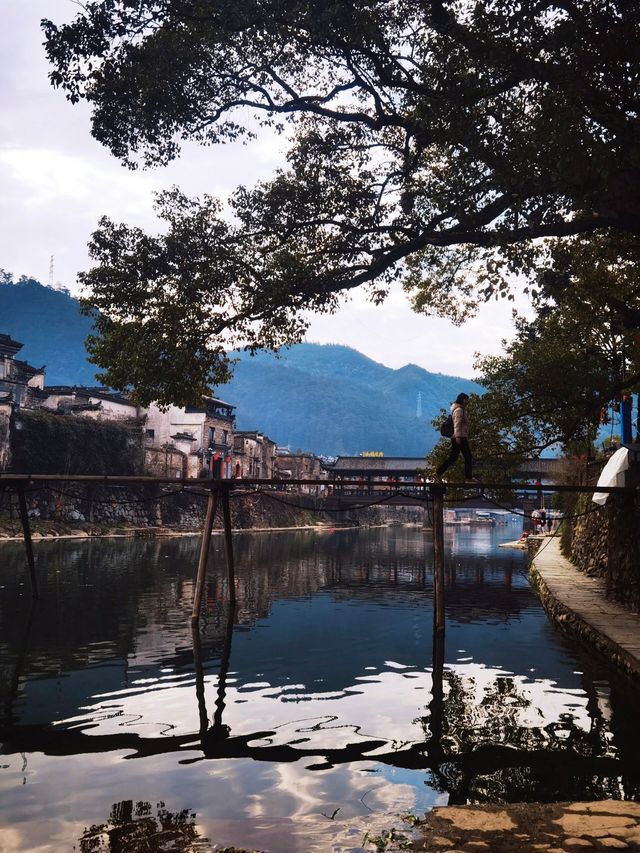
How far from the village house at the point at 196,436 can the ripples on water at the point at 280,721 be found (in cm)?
5322

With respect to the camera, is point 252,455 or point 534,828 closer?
point 534,828

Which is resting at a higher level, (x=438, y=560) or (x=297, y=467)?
(x=297, y=467)

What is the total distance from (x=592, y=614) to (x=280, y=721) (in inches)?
334

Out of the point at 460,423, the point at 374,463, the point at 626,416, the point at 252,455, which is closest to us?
the point at 460,423

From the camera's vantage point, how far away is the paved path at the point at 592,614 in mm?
12350

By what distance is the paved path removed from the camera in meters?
12.4

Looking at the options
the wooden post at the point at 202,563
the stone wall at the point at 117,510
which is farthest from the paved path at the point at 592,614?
the stone wall at the point at 117,510

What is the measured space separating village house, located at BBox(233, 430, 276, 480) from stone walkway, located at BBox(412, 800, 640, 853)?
246 feet

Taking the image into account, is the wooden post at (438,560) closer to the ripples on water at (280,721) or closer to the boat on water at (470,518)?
the ripples on water at (280,721)

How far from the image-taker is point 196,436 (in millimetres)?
77188

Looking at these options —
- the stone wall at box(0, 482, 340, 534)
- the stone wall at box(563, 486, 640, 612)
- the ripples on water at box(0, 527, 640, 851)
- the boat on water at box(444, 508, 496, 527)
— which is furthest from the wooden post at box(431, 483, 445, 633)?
the boat on water at box(444, 508, 496, 527)

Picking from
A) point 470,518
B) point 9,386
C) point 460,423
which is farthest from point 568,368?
point 470,518

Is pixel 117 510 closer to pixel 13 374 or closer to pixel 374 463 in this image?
pixel 13 374

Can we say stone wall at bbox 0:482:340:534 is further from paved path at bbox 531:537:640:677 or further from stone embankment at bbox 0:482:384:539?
paved path at bbox 531:537:640:677
